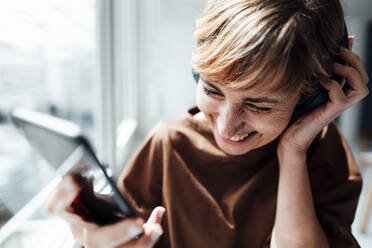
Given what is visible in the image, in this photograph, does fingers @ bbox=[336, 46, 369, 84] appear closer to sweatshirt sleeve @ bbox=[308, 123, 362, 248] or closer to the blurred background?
the blurred background

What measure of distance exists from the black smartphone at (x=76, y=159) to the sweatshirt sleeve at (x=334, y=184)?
0.57 meters

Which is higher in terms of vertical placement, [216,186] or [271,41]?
[271,41]

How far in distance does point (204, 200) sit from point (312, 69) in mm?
435

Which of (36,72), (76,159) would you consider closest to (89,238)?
(76,159)

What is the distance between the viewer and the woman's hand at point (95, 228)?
368mm

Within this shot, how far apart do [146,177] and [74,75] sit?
81 centimetres

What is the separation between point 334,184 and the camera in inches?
29.5

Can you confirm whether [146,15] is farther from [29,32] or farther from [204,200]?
[204,200]

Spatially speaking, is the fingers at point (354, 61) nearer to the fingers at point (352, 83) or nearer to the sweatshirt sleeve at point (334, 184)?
the fingers at point (352, 83)

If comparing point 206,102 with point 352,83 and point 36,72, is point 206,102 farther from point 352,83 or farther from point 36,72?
point 36,72

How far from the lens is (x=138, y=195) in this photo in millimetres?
740

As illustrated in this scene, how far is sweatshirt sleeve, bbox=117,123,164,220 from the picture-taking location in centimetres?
73

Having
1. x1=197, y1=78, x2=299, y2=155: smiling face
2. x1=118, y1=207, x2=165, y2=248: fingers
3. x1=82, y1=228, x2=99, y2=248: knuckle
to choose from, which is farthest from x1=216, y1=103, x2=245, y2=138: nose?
x1=82, y1=228, x2=99, y2=248: knuckle

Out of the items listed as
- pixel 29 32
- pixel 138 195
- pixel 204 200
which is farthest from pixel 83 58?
pixel 204 200
